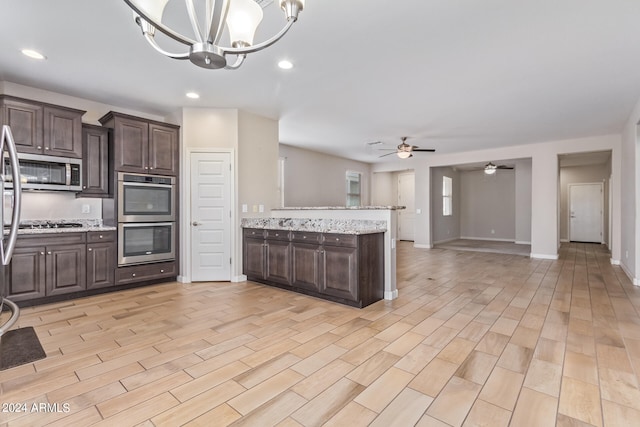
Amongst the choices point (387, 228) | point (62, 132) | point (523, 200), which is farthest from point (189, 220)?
point (523, 200)

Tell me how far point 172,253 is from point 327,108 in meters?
3.21

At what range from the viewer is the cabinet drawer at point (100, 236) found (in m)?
3.95

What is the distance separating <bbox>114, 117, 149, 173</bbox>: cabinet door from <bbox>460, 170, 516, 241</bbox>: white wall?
1023 centimetres

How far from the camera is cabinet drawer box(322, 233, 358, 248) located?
347 centimetres

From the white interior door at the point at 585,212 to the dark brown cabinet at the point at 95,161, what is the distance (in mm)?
12377

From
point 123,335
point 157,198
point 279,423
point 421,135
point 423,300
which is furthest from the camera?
point 421,135

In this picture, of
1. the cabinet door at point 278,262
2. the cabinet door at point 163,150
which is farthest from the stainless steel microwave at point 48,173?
the cabinet door at point 278,262

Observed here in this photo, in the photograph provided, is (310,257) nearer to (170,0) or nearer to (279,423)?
(279,423)

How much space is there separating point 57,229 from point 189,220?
150 cm

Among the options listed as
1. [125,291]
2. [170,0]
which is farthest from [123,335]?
[170,0]

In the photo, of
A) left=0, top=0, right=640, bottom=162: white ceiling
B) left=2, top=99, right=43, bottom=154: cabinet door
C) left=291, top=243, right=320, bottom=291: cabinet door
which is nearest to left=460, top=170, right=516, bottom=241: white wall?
left=0, top=0, right=640, bottom=162: white ceiling

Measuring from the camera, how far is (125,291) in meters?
4.21

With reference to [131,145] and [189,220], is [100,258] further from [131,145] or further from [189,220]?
[131,145]

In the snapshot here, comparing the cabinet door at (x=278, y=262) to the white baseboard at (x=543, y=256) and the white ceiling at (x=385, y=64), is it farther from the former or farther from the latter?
the white baseboard at (x=543, y=256)
